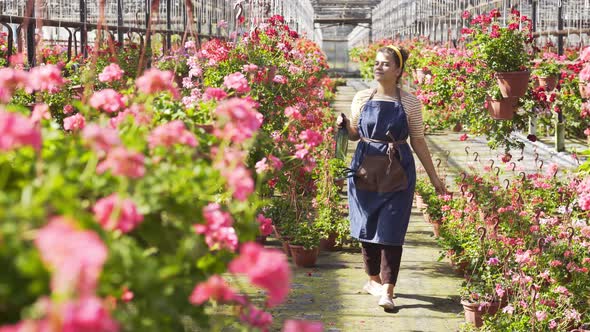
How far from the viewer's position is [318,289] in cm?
448

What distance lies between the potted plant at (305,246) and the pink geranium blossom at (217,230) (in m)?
3.16

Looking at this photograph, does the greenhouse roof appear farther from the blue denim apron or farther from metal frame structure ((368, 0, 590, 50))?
the blue denim apron

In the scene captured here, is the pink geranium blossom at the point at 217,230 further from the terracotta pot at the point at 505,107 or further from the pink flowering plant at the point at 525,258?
the terracotta pot at the point at 505,107

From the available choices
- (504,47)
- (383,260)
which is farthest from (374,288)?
(504,47)

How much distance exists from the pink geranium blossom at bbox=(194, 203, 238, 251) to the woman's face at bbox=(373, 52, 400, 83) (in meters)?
2.35

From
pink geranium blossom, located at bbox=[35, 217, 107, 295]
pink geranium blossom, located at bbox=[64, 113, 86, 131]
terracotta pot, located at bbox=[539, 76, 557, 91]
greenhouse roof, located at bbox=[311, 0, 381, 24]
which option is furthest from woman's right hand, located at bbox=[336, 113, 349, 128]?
greenhouse roof, located at bbox=[311, 0, 381, 24]

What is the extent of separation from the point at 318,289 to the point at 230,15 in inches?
348

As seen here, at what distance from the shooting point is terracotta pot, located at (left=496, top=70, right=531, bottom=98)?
5.98m

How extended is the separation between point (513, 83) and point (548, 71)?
6.65 feet

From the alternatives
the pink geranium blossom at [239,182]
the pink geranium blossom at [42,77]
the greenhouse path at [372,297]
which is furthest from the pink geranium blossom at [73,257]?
the greenhouse path at [372,297]

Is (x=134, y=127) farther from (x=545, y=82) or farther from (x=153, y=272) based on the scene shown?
(x=545, y=82)

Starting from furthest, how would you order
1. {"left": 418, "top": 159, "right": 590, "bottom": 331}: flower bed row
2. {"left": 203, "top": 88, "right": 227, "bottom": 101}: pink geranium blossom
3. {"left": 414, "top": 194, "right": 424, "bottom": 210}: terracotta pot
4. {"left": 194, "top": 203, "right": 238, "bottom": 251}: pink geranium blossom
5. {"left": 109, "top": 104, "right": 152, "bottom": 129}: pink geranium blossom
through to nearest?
1. {"left": 414, "top": 194, "right": 424, "bottom": 210}: terracotta pot
2. {"left": 418, "top": 159, "right": 590, "bottom": 331}: flower bed row
3. {"left": 203, "top": 88, "right": 227, "bottom": 101}: pink geranium blossom
4. {"left": 109, "top": 104, "right": 152, "bottom": 129}: pink geranium blossom
5. {"left": 194, "top": 203, "right": 238, "bottom": 251}: pink geranium blossom

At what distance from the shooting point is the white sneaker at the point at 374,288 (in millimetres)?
4246

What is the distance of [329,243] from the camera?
17.6ft
